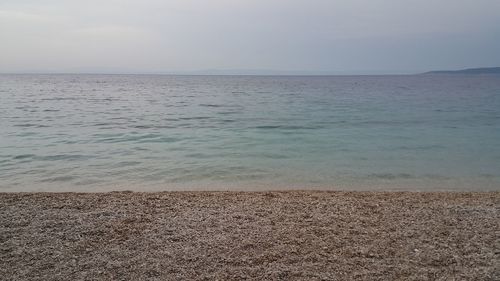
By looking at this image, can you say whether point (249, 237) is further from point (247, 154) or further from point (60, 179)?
point (247, 154)

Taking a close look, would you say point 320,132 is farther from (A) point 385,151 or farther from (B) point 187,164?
(B) point 187,164

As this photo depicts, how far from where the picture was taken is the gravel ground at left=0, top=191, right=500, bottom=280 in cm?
501

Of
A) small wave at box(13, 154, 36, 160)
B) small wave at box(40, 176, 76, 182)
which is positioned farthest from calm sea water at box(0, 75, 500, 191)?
small wave at box(13, 154, 36, 160)

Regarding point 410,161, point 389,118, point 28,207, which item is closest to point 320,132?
point 410,161

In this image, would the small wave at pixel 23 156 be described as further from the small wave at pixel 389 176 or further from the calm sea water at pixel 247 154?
the small wave at pixel 389 176

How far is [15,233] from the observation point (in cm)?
629

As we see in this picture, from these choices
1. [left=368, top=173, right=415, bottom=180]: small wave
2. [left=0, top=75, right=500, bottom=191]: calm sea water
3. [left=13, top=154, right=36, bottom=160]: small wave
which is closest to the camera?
[left=0, top=75, right=500, bottom=191]: calm sea water

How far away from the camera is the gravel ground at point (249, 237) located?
197 inches

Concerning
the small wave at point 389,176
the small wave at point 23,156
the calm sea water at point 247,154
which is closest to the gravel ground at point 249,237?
the calm sea water at point 247,154

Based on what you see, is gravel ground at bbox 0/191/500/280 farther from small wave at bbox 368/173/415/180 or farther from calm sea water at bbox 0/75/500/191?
small wave at bbox 368/173/415/180

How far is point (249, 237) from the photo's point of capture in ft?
20.1

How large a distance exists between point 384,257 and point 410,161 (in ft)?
29.2

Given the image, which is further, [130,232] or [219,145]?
[219,145]

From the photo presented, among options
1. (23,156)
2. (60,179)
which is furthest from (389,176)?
(23,156)
